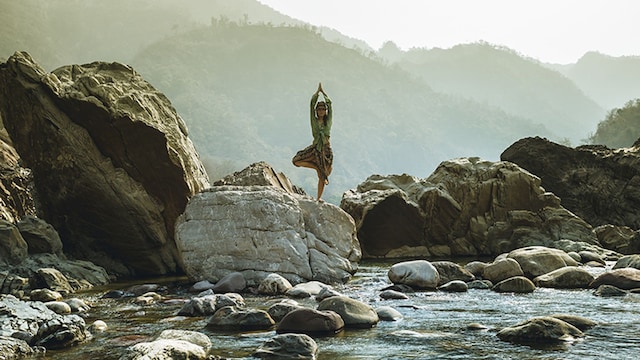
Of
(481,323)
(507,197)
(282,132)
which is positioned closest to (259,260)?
(481,323)

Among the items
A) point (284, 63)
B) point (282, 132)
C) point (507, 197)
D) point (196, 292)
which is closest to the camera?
point (196, 292)

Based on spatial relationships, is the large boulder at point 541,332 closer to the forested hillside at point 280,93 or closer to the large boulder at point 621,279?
the large boulder at point 621,279

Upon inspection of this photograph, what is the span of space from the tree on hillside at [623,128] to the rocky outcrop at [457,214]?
40.1m

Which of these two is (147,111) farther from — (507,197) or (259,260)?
(507,197)

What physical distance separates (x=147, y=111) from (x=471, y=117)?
132563 millimetres

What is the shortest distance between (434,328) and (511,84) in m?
183

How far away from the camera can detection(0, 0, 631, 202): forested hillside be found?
360 ft

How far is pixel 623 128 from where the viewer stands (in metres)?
61.5

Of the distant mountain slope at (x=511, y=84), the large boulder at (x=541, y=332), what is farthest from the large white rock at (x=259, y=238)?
the distant mountain slope at (x=511, y=84)

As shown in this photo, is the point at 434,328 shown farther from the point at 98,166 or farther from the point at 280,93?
the point at 280,93

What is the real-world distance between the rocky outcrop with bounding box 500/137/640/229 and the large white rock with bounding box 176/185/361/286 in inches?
799

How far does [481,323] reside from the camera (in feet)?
25.5

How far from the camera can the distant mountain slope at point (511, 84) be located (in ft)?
541

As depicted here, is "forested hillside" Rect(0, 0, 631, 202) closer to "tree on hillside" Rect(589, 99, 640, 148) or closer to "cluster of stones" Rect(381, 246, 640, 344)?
"tree on hillside" Rect(589, 99, 640, 148)
